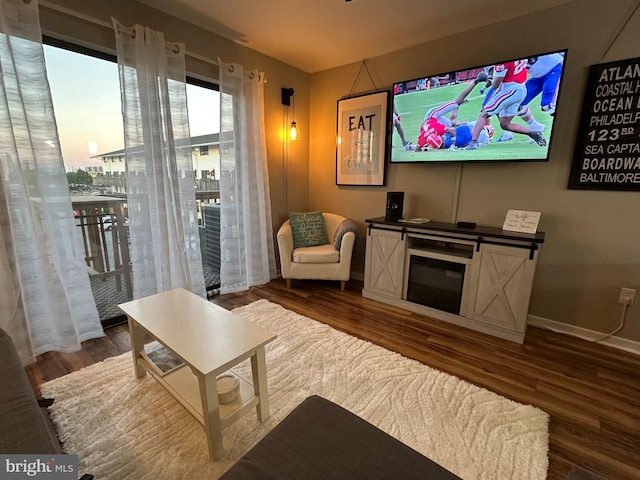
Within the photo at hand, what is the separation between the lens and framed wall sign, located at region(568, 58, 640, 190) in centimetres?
194

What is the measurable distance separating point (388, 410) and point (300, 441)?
84 centimetres

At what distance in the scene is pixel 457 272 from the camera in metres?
2.49

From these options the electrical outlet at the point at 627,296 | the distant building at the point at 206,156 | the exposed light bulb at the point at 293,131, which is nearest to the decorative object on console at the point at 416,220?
the electrical outlet at the point at 627,296

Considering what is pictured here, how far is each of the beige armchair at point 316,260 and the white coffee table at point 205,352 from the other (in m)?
1.45

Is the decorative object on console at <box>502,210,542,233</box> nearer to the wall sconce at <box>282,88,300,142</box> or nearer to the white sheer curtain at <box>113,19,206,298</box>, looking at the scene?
the wall sconce at <box>282,88,300,142</box>

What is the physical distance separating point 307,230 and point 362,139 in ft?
4.02

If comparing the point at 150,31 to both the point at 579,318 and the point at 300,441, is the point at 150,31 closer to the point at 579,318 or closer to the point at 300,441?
the point at 300,441

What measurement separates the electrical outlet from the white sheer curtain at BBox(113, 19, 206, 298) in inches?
138

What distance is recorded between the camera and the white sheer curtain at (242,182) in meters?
2.86

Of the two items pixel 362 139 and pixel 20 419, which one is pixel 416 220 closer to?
pixel 362 139

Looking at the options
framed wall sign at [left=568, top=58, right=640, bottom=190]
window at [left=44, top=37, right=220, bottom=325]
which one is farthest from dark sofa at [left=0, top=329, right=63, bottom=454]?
framed wall sign at [left=568, top=58, right=640, bottom=190]

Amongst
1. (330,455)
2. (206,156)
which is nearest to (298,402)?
(330,455)

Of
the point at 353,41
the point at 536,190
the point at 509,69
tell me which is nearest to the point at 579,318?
the point at 536,190

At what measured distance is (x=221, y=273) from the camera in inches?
121
